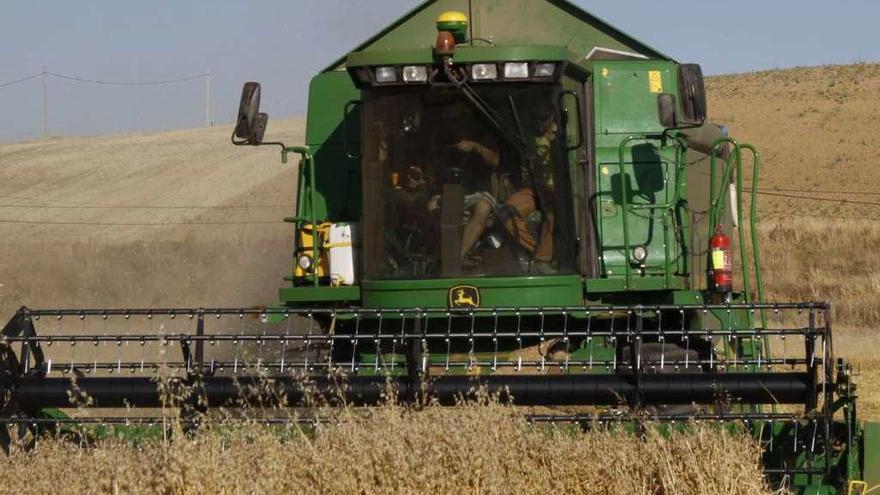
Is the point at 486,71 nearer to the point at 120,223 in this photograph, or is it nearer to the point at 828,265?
the point at 828,265

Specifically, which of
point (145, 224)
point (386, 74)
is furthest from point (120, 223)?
point (386, 74)

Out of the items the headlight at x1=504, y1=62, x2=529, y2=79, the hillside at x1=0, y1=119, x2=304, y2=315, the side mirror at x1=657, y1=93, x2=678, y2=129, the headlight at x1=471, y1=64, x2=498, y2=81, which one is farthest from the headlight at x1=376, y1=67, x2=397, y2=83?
the hillside at x1=0, y1=119, x2=304, y2=315

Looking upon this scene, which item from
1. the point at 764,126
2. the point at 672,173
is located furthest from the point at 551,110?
the point at 764,126

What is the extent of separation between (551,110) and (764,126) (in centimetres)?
3507

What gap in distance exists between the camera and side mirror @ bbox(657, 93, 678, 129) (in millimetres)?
8469

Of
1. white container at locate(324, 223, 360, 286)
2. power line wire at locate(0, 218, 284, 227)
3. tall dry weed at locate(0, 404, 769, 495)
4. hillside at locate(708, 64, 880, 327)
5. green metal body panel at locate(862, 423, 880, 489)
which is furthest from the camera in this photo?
power line wire at locate(0, 218, 284, 227)

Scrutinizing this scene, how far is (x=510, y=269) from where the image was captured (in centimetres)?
789

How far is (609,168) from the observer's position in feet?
29.0

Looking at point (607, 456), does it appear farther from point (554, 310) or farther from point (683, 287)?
point (683, 287)

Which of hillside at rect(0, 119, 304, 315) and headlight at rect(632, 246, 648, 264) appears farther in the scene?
hillside at rect(0, 119, 304, 315)

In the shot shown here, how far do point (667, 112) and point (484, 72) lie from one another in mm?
1252

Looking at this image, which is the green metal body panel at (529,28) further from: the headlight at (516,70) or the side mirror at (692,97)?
the headlight at (516,70)

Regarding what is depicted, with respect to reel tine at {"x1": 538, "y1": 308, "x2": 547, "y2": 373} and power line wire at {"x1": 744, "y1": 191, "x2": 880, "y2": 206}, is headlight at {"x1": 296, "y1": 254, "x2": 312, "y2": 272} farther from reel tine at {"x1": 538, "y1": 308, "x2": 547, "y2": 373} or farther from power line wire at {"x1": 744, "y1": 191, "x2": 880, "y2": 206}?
power line wire at {"x1": 744, "y1": 191, "x2": 880, "y2": 206}

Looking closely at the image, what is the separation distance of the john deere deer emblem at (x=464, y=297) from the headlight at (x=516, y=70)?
1163 millimetres
